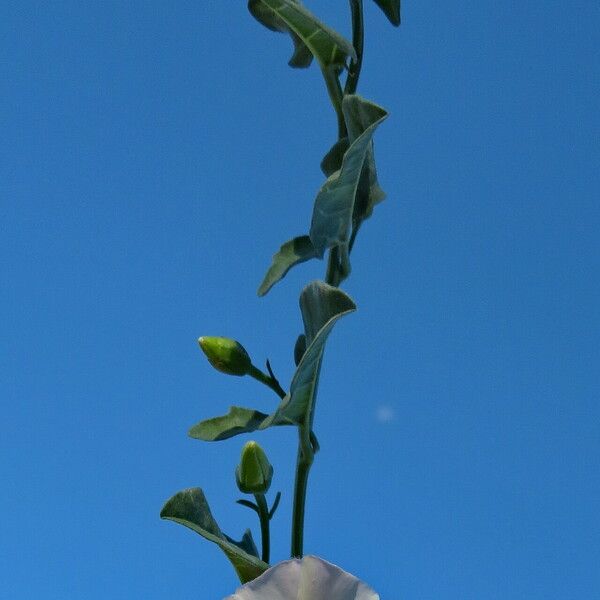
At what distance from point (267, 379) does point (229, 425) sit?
0.10 metres

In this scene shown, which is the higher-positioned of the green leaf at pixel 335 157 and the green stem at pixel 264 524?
the green leaf at pixel 335 157

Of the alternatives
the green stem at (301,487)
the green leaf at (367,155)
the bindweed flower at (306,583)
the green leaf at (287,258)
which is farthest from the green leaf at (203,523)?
the green leaf at (367,155)

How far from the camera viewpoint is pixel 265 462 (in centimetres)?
139

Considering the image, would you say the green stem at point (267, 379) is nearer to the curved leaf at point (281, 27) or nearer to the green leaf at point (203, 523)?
the green leaf at point (203, 523)

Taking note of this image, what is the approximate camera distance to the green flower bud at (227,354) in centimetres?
144

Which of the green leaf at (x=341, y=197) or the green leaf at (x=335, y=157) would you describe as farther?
the green leaf at (x=335, y=157)

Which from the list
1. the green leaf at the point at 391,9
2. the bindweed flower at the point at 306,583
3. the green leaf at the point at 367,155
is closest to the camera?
the bindweed flower at the point at 306,583

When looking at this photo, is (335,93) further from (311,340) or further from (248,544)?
(248,544)

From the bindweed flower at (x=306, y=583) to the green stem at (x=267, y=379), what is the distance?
0.44 meters

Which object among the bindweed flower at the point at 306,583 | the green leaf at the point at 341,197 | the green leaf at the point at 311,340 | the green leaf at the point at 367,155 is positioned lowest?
the bindweed flower at the point at 306,583

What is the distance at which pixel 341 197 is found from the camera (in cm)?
125

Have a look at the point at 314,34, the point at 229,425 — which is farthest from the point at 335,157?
the point at 229,425

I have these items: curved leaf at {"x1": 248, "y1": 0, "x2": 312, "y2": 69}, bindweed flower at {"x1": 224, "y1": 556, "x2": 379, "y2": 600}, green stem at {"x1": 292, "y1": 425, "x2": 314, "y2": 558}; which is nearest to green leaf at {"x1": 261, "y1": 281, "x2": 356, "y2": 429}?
green stem at {"x1": 292, "y1": 425, "x2": 314, "y2": 558}

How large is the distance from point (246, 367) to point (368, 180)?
0.37m
